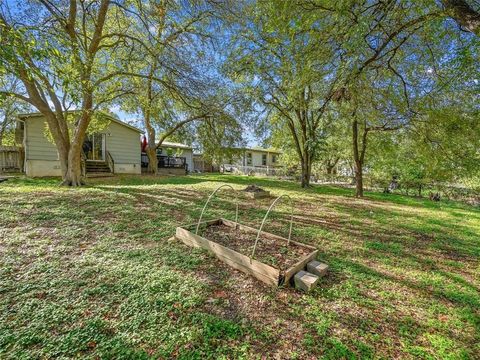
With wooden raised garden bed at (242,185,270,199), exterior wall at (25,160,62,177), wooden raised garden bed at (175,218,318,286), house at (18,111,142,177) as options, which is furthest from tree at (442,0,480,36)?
exterior wall at (25,160,62,177)

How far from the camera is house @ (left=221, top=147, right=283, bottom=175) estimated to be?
79.6 feet

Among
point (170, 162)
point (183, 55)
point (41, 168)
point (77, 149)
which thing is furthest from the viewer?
point (170, 162)

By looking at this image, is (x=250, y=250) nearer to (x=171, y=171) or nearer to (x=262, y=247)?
(x=262, y=247)

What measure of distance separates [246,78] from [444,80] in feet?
23.2

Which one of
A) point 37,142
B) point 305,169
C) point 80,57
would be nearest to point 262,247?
point 80,57

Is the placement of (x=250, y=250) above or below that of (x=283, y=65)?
below

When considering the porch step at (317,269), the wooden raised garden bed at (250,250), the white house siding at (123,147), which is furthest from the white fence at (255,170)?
the porch step at (317,269)

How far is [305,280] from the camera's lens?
8.63ft

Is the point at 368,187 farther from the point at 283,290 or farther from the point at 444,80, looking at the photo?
the point at 283,290

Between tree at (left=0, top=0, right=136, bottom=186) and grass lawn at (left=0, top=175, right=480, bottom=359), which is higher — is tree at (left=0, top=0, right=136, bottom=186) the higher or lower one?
the higher one

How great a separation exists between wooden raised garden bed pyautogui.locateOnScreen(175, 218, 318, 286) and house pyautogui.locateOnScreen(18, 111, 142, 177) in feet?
28.4

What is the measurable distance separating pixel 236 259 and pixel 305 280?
35.3 inches

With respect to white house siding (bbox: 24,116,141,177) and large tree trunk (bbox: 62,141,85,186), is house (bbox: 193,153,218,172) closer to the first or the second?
white house siding (bbox: 24,116,141,177)

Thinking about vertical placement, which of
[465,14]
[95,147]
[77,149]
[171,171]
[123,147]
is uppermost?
[465,14]
